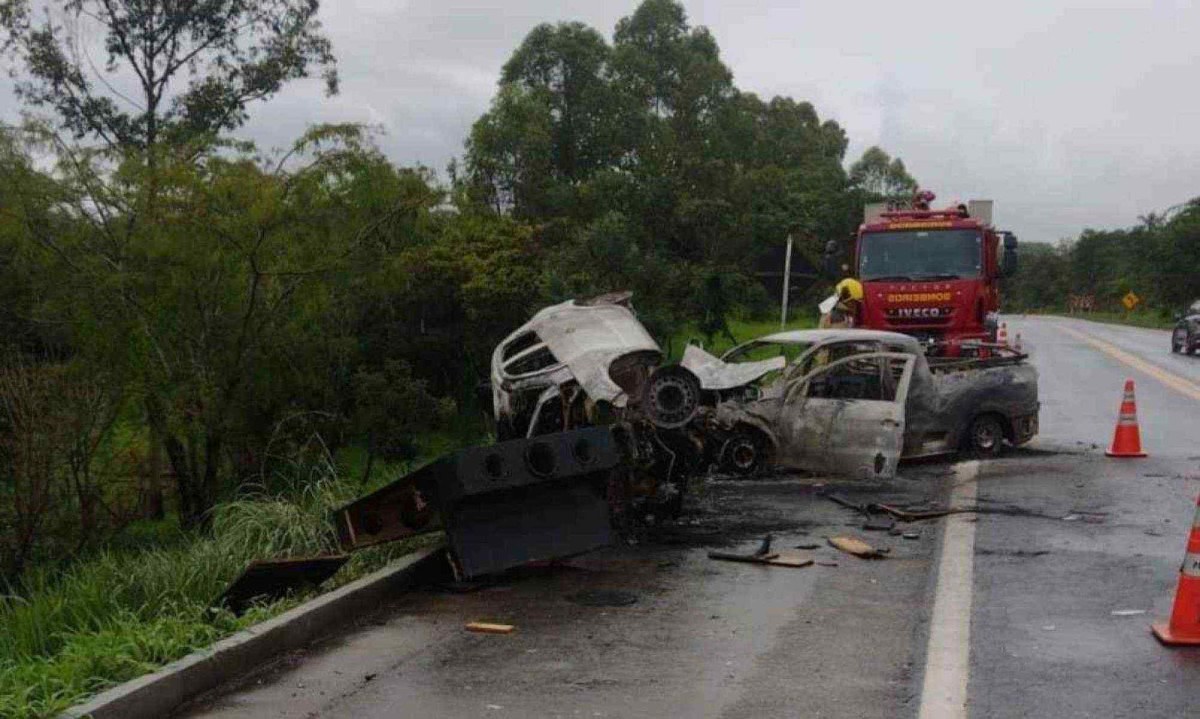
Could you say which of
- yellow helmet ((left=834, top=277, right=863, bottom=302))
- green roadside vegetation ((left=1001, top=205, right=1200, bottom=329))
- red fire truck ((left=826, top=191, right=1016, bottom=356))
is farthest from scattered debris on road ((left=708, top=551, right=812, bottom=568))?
green roadside vegetation ((left=1001, top=205, right=1200, bottom=329))

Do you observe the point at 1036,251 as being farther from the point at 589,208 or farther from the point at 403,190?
the point at 403,190

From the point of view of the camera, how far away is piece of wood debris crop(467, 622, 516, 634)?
691 cm

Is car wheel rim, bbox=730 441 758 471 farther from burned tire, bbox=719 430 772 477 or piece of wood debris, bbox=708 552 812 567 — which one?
piece of wood debris, bbox=708 552 812 567

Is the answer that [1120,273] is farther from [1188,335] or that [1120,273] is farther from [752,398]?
[752,398]

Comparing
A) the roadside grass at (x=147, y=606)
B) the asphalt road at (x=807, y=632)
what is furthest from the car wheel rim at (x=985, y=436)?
the roadside grass at (x=147, y=606)

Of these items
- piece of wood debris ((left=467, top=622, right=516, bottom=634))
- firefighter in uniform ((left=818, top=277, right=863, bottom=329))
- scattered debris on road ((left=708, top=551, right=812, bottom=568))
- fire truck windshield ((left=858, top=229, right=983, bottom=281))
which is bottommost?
piece of wood debris ((left=467, top=622, right=516, bottom=634))

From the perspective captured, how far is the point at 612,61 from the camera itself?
35312 millimetres

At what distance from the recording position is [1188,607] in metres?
6.34

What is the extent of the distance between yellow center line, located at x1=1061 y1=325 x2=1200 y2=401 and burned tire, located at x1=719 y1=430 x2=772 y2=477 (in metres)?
11.3

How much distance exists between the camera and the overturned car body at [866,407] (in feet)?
40.1

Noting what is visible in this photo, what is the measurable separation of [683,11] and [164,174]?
101ft

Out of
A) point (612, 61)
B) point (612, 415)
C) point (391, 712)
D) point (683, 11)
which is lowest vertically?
point (391, 712)

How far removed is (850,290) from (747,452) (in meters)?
6.88

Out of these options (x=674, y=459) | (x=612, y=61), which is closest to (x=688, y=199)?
(x=612, y=61)
